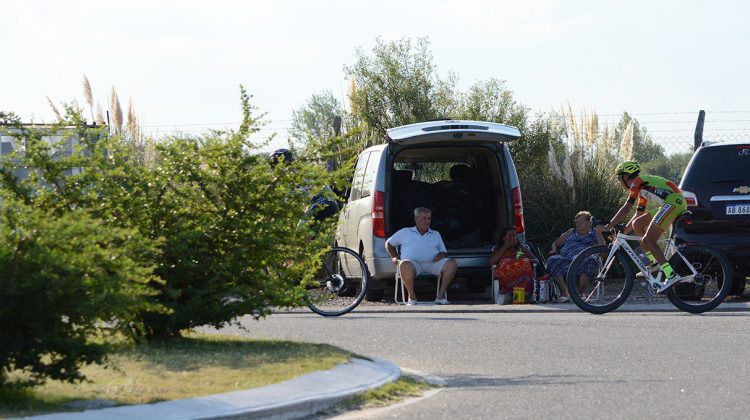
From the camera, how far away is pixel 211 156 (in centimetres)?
1082

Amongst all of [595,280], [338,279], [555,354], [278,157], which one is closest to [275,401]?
[278,157]

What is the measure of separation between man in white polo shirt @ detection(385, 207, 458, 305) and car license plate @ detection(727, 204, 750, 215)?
3317mm

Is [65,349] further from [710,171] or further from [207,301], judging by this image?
[710,171]

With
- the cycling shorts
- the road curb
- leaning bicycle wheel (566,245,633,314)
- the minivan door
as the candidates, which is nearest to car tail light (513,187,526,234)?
the minivan door

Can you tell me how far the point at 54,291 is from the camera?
24.7 feet

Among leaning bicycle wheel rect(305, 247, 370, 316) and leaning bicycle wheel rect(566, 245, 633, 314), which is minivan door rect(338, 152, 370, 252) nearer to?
leaning bicycle wheel rect(305, 247, 370, 316)

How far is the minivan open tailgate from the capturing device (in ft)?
55.5

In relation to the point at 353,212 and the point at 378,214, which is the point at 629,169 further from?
the point at 353,212

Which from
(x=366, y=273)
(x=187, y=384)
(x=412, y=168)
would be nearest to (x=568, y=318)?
(x=366, y=273)

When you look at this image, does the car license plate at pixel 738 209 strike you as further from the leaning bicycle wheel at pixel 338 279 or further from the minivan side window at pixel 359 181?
the minivan side window at pixel 359 181

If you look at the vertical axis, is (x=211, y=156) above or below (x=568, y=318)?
above

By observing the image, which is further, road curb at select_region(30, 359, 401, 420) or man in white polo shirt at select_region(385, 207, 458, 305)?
man in white polo shirt at select_region(385, 207, 458, 305)

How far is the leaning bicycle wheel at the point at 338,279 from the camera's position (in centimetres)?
1597

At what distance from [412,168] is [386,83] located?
10.0 metres
